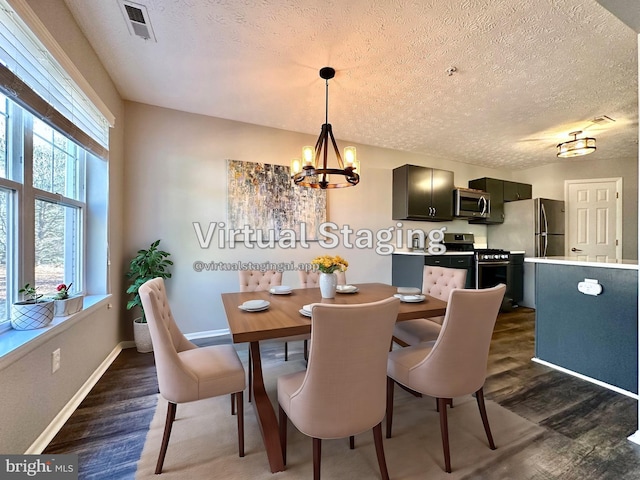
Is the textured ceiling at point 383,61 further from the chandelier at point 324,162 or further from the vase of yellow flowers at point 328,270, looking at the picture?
the vase of yellow flowers at point 328,270

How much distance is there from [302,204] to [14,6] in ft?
9.28

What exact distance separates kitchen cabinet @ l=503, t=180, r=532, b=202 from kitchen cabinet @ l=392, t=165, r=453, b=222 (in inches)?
54.4

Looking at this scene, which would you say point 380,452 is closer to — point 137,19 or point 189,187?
point 137,19

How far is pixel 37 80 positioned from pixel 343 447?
105 inches

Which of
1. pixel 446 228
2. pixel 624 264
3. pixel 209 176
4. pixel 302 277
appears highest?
pixel 209 176

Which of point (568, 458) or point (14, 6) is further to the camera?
point (568, 458)

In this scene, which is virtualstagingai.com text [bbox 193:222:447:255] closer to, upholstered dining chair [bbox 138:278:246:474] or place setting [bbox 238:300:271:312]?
place setting [bbox 238:300:271:312]

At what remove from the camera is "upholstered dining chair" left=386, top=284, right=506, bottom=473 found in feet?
4.54

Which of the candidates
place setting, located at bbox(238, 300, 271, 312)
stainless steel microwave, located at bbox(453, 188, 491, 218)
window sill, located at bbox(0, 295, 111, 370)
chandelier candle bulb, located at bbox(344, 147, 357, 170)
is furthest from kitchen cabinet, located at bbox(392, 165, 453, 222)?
window sill, located at bbox(0, 295, 111, 370)

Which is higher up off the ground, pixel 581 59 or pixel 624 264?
pixel 581 59

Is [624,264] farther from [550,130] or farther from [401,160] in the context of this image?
[401,160]

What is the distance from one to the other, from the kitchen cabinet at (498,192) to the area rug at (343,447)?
3987mm

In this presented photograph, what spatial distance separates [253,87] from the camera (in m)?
2.65

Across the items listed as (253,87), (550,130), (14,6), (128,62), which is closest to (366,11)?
(253,87)
